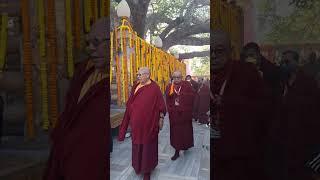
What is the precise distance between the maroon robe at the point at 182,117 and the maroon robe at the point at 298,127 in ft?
1.94

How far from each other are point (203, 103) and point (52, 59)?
1.11 m

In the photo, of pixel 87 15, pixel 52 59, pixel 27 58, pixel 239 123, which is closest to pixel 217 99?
pixel 239 123

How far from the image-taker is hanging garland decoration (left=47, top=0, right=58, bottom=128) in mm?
2461

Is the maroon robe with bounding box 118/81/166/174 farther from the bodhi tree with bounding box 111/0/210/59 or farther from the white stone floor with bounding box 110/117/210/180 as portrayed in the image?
the bodhi tree with bounding box 111/0/210/59

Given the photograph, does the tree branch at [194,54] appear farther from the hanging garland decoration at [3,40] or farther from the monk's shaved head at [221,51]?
the hanging garland decoration at [3,40]

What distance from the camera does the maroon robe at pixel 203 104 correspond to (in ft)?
7.64

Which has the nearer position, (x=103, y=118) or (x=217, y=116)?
(x=217, y=116)

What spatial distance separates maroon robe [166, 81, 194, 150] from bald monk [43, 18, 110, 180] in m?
0.45

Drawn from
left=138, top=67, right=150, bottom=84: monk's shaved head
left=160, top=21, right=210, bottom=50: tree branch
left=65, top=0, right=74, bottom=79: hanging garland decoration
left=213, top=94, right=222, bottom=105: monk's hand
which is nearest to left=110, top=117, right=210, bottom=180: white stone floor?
left=213, top=94, right=222, bottom=105: monk's hand

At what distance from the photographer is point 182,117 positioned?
96.0 inches

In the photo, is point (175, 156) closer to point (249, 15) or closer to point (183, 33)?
point (183, 33)

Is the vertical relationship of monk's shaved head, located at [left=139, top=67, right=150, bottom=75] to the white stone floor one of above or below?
above

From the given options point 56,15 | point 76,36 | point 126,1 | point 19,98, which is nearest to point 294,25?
point 126,1

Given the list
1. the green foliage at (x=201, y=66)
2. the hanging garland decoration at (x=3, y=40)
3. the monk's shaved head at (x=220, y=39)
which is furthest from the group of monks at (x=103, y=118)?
the hanging garland decoration at (x=3, y=40)
